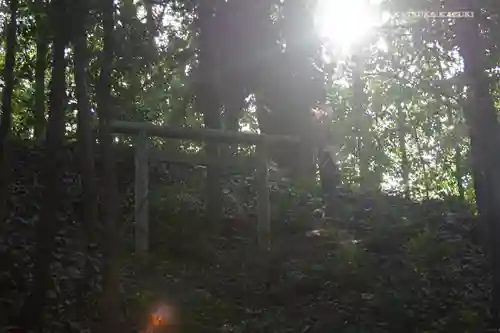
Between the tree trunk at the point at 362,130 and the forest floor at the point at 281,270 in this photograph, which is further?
the tree trunk at the point at 362,130

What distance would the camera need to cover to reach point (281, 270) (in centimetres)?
848

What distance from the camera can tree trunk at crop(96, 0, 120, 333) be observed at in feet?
17.1

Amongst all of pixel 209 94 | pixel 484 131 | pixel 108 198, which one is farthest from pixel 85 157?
pixel 484 131

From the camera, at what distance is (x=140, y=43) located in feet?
24.1

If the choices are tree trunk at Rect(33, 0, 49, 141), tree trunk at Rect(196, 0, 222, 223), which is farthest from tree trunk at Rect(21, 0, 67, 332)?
tree trunk at Rect(196, 0, 222, 223)

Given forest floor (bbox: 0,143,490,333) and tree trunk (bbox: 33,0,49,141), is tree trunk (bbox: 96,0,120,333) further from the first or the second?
tree trunk (bbox: 33,0,49,141)

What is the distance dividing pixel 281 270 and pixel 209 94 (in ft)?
10.6

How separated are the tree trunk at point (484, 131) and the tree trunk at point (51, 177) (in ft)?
12.8

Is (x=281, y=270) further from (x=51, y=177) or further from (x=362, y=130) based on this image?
(x=362, y=130)

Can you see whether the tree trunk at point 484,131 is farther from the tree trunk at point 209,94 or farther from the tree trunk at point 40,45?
the tree trunk at point 40,45

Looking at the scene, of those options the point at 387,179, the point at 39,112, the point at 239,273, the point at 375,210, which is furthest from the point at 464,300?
the point at 387,179

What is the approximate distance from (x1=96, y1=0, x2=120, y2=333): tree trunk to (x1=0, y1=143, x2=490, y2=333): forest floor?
1.13 metres

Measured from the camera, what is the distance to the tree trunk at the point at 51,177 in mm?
5973

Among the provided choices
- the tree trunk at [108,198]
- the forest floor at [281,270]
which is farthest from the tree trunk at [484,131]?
the tree trunk at [108,198]
